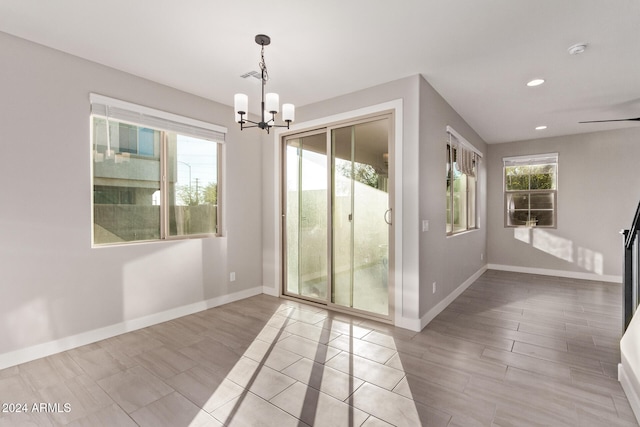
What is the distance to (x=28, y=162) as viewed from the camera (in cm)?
257

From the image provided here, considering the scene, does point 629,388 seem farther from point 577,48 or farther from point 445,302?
point 577,48

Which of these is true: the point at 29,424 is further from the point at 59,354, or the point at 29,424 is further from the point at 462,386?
the point at 462,386

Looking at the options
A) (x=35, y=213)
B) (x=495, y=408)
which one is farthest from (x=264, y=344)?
(x=35, y=213)

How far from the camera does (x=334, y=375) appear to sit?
7.72 ft

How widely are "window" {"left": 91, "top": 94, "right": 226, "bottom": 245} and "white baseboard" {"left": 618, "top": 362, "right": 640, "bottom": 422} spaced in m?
4.07

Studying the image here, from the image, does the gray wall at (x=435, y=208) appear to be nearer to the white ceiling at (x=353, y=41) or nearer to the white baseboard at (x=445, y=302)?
the white baseboard at (x=445, y=302)

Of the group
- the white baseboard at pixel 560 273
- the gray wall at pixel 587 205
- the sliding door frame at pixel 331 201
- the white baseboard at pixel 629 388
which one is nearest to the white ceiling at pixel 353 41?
the sliding door frame at pixel 331 201

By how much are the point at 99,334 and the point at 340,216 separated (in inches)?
109

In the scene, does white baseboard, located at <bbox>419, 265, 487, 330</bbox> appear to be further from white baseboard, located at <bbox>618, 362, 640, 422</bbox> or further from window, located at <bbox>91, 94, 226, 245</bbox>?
window, located at <bbox>91, 94, 226, 245</bbox>

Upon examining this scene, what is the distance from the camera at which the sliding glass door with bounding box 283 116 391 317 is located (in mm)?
3584

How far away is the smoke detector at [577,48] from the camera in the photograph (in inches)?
104

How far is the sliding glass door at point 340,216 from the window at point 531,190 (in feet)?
13.9

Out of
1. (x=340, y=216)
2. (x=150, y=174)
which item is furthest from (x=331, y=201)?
(x=150, y=174)

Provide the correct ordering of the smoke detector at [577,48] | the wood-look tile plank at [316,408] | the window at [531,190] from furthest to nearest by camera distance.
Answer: the window at [531,190], the smoke detector at [577,48], the wood-look tile plank at [316,408]
